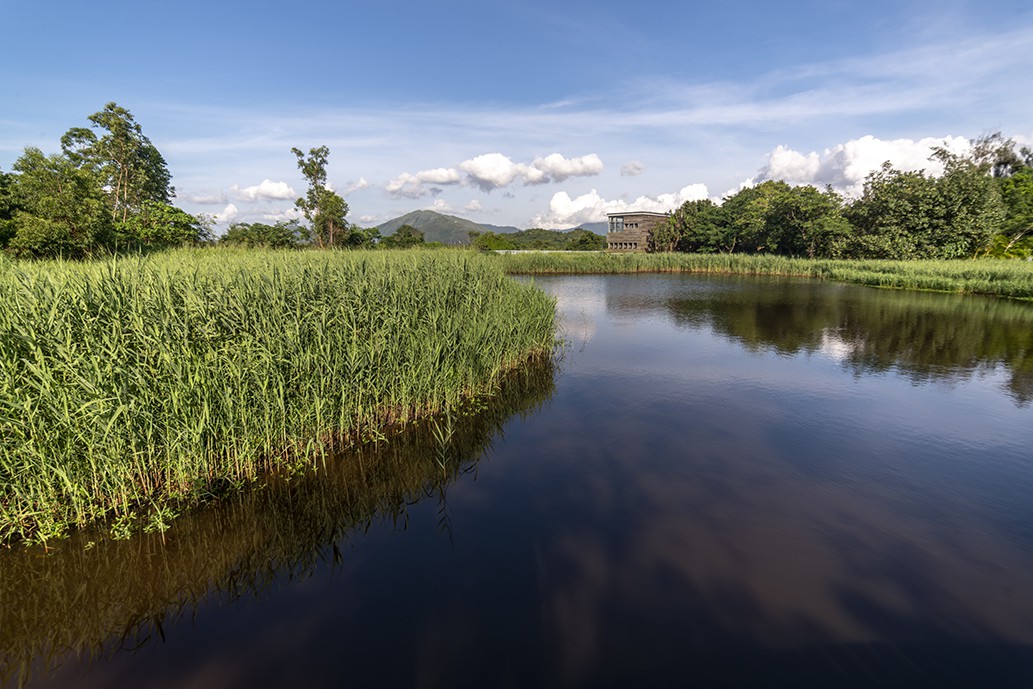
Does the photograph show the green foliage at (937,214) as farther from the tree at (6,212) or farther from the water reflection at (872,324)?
the tree at (6,212)

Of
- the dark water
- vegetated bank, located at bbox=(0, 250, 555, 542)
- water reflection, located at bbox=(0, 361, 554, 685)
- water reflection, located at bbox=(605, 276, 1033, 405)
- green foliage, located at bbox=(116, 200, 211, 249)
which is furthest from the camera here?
green foliage, located at bbox=(116, 200, 211, 249)

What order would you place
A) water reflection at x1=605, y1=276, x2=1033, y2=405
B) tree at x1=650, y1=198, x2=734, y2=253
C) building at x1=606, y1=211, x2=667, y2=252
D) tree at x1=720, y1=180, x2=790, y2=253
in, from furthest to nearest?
building at x1=606, y1=211, x2=667, y2=252, tree at x1=650, y1=198, x2=734, y2=253, tree at x1=720, y1=180, x2=790, y2=253, water reflection at x1=605, y1=276, x2=1033, y2=405

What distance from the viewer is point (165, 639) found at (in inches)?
148

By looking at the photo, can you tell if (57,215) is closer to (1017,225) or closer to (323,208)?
(323,208)

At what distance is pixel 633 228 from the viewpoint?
6712 cm

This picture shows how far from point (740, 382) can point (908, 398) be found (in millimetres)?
3494

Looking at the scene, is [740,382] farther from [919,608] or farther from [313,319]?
[313,319]

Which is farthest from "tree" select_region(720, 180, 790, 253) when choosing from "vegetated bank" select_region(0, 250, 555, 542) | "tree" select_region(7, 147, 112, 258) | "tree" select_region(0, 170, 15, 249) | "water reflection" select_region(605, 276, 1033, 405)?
"tree" select_region(0, 170, 15, 249)

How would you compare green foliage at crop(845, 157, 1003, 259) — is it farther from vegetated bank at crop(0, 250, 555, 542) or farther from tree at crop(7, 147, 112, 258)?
tree at crop(7, 147, 112, 258)

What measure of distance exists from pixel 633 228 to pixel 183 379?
68573 mm

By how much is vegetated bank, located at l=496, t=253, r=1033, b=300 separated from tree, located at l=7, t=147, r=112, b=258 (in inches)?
655

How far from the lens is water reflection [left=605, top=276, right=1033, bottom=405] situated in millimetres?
12820

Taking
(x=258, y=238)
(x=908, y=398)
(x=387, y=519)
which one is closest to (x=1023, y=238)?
(x=908, y=398)

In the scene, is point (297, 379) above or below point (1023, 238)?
below
